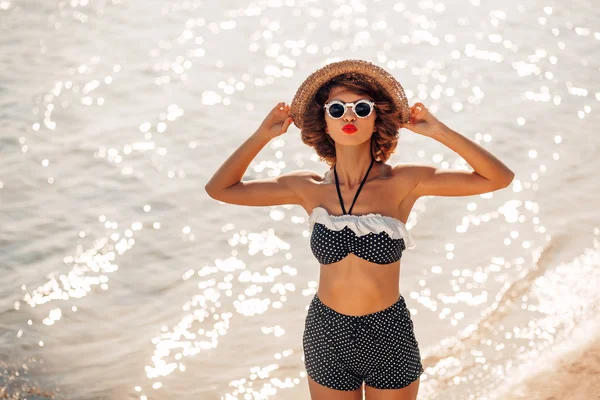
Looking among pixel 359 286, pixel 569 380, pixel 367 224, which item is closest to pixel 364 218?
pixel 367 224

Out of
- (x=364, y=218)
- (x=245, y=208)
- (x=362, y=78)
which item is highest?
(x=362, y=78)

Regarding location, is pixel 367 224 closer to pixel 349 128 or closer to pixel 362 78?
pixel 349 128

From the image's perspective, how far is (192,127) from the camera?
1096 centimetres

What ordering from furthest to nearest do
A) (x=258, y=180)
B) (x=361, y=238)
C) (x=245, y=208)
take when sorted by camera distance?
(x=245, y=208) < (x=258, y=180) < (x=361, y=238)

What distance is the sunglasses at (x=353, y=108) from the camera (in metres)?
3.92

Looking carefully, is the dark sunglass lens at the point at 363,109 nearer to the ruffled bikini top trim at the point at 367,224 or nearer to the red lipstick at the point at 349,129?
the red lipstick at the point at 349,129

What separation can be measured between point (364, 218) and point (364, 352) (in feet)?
1.95

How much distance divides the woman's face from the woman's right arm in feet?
0.84

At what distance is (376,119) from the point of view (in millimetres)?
4047

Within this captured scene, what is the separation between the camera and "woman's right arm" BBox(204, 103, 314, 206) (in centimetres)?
413

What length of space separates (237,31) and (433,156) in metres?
5.22

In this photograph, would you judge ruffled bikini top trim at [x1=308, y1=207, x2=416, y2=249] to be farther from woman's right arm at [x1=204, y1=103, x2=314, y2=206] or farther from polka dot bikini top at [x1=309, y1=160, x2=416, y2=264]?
woman's right arm at [x1=204, y1=103, x2=314, y2=206]

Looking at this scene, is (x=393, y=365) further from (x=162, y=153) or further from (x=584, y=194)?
(x=162, y=153)

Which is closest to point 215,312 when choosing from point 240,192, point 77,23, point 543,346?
point 543,346
